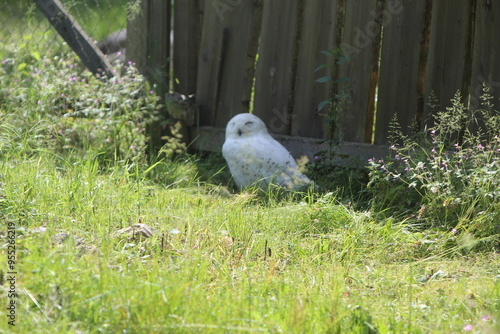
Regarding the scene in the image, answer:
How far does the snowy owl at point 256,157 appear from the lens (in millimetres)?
4281

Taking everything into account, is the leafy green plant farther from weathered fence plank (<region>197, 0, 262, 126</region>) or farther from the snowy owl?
weathered fence plank (<region>197, 0, 262, 126</region>)

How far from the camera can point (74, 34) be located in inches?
212

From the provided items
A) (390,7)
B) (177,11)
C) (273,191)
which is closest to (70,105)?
(177,11)

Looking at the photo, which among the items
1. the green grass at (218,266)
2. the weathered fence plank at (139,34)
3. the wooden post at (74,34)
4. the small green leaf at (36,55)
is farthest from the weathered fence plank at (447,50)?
the small green leaf at (36,55)

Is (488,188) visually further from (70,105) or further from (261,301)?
(70,105)

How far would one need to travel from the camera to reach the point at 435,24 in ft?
13.8

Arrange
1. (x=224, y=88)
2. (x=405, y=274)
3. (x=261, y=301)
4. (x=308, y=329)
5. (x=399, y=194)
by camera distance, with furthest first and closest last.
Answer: (x=224, y=88) → (x=399, y=194) → (x=405, y=274) → (x=261, y=301) → (x=308, y=329)

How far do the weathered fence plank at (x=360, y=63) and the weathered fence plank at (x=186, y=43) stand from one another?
1.39 meters

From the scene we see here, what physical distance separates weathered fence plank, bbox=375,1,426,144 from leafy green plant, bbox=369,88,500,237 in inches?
12.6

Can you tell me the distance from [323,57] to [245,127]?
2.50 feet

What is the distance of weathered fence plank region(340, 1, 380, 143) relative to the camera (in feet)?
14.8

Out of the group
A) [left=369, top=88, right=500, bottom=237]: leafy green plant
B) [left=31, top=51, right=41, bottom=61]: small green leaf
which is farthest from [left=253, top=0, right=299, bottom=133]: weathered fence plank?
[left=31, top=51, right=41, bottom=61]: small green leaf

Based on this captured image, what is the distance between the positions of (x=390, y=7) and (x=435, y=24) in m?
0.34

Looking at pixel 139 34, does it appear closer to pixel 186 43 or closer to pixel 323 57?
pixel 186 43
